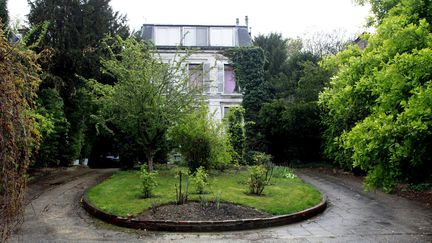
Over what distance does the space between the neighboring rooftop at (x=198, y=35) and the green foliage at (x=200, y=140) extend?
1520 centimetres

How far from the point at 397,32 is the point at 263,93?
22335mm

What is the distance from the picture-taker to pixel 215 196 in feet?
40.5

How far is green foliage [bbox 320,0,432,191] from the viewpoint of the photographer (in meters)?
6.17

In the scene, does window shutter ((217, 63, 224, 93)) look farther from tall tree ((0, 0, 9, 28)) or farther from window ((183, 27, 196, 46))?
tall tree ((0, 0, 9, 28))

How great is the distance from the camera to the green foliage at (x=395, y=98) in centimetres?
617

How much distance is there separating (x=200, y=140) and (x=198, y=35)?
56.0 ft

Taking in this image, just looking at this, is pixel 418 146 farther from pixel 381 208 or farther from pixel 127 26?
pixel 127 26

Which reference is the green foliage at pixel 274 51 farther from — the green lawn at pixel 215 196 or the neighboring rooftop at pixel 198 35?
the green lawn at pixel 215 196

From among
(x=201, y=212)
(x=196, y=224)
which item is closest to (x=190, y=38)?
(x=201, y=212)

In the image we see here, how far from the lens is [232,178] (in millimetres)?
17281

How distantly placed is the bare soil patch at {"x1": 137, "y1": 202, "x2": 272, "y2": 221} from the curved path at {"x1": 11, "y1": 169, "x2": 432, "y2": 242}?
682 mm

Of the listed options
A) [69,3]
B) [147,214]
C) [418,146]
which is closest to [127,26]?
[69,3]


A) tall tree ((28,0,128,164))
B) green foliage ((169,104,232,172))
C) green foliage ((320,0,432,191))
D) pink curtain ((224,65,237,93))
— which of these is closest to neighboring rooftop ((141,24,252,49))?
pink curtain ((224,65,237,93))

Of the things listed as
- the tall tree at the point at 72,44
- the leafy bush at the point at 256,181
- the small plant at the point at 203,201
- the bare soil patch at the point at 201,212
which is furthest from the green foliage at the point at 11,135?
the tall tree at the point at 72,44
